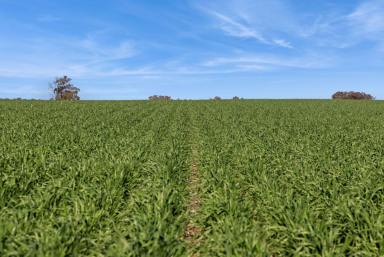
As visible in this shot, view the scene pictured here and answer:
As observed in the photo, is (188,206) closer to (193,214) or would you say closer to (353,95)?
(193,214)

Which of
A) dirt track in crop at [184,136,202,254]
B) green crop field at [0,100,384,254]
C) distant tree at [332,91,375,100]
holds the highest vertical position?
distant tree at [332,91,375,100]

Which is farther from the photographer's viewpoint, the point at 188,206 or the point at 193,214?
the point at 188,206

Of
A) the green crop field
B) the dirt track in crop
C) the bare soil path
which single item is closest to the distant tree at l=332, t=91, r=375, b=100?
the green crop field

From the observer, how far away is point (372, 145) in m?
16.5

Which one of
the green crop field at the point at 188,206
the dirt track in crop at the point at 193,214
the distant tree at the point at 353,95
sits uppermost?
the distant tree at the point at 353,95

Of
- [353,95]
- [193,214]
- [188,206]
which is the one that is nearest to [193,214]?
[193,214]

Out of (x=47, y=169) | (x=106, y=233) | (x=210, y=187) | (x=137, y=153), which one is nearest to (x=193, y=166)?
(x=137, y=153)

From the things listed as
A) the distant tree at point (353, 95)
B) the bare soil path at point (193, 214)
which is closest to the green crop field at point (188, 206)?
the bare soil path at point (193, 214)

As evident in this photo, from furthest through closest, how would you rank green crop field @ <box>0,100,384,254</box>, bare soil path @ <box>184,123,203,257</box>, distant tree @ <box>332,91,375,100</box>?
1. distant tree @ <box>332,91,375,100</box>
2. bare soil path @ <box>184,123,203,257</box>
3. green crop field @ <box>0,100,384,254</box>

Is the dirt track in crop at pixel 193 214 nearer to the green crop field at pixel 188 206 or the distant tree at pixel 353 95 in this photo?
the green crop field at pixel 188 206

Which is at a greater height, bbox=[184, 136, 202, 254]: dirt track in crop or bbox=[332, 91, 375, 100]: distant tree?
bbox=[332, 91, 375, 100]: distant tree

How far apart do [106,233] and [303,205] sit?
3.39m

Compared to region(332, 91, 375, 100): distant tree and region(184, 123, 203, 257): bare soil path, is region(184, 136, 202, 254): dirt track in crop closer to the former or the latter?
region(184, 123, 203, 257): bare soil path

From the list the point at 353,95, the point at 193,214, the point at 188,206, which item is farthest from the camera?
the point at 353,95
